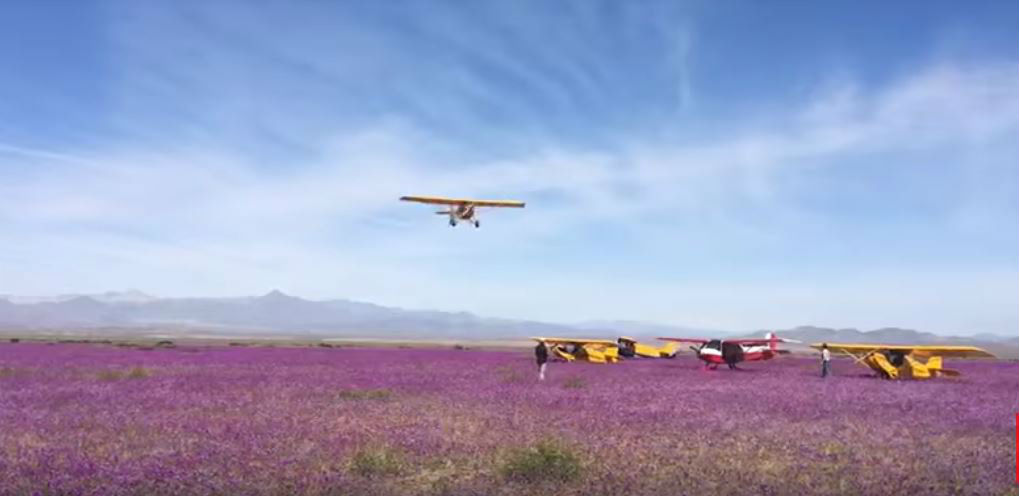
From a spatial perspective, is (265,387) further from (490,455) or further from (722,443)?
(722,443)

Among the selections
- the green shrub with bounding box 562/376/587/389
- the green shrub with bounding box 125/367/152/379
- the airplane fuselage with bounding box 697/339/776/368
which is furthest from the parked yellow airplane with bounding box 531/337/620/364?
the green shrub with bounding box 125/367/152/379

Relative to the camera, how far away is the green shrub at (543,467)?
9.48m

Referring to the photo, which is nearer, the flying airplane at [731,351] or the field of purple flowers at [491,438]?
the field of purple flowers at [491,438]

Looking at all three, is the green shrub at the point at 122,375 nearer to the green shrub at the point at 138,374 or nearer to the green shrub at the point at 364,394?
the green shrub at the point at 138,374

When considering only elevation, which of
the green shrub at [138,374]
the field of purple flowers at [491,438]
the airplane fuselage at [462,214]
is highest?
the airplane fuselage at [462,214]

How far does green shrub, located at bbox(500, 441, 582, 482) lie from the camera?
31.1ft

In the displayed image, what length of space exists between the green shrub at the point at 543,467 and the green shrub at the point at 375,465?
151cm

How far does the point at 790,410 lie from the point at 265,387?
14926mm

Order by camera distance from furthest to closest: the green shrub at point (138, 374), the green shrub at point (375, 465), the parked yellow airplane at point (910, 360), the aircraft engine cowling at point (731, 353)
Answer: the aircraft engine cowling at point (731, 353), the parked yellow airplane at point (910, 360), the green shrub at point (138, 374), the green shrub at point (375, 465)

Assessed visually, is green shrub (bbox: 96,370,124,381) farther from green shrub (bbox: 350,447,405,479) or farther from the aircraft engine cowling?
the aircraft engine cowling

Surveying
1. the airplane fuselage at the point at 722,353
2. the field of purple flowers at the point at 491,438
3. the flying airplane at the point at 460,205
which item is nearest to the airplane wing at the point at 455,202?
the flying airplane at the point at 460,205

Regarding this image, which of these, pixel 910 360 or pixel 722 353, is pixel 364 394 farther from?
pixel 910 360

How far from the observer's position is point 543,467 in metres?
9.54

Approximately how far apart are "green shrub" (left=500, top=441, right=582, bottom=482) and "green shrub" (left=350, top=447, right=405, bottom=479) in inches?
59.3
